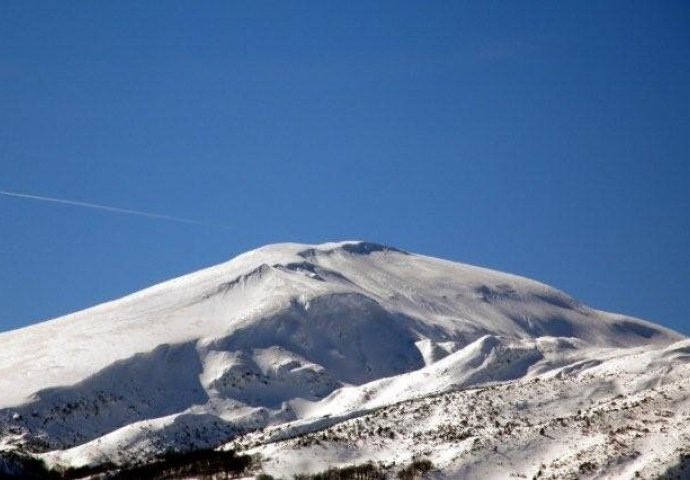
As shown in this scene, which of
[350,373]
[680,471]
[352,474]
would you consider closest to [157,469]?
[352,474]

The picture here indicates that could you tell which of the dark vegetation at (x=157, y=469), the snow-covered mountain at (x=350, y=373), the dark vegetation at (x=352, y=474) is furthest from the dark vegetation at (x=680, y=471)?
the dark vegetation at (x=157, y=469)

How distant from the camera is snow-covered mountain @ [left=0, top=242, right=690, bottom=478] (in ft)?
288

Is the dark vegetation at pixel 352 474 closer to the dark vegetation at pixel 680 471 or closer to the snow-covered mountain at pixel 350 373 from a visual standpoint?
the snow-covered mountain at pixel 350 373

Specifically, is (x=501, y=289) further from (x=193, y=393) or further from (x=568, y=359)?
(x=193, y=393)

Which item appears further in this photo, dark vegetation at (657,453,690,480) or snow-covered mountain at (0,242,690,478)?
snow-covered mountain at (0,242,690,478)

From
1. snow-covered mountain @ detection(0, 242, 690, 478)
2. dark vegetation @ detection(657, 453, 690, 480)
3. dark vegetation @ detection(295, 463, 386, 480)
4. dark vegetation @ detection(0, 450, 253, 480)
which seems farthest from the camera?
snow-covered mountain @ detection(0, 242, 690, 478)

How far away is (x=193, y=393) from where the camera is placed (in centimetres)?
13938

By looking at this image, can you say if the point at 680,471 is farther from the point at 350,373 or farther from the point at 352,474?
the point at 350,373

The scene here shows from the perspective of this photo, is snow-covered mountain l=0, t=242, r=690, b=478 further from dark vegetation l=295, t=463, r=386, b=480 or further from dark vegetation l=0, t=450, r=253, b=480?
dark vegetation l=0, t=450, r=253, b=480

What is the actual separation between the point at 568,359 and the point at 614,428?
5274 cm

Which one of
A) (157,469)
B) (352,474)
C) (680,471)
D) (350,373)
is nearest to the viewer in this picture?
(680,471)

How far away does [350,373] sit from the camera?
149m

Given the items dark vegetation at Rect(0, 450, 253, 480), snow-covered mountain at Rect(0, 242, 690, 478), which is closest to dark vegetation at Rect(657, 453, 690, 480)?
snow-covered mountain at Rect(0, 242, 690, 478)

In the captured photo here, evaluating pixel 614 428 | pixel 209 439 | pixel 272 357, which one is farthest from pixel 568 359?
pixel 614 428
